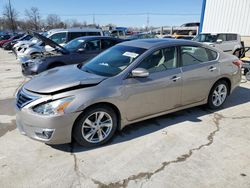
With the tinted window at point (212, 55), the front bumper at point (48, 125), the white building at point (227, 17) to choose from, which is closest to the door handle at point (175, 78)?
the tinted window at point (212, 55)

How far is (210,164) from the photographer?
3.01m

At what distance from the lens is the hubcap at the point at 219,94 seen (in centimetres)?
482

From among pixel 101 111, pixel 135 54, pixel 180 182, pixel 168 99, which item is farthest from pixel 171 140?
pixel 135 54

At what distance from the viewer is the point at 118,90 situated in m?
3.39

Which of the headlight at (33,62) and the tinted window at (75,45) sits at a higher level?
the tinted window at (75,45)

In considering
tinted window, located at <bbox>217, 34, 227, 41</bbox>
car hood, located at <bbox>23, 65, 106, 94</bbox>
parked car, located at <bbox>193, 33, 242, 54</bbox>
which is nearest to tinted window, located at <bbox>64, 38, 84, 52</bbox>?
car hood, located at <bbox>23, 65, 106, 94</bbox>

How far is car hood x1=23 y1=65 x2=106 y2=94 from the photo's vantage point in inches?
124

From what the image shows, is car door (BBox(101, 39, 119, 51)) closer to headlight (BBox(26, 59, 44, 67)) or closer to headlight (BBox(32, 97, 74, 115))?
headlight (BBox(26, 59, 44, 67))

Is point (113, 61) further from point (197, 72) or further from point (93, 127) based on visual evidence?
point (197, 72)

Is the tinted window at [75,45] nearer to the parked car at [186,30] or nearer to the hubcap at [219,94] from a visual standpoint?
the hubcap at [219,94]

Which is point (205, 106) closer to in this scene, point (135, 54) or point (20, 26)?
point (135, 54)

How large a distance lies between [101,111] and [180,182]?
4.71 ft

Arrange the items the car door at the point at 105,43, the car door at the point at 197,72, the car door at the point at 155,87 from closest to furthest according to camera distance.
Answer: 1. the car door at the point at 155,87
2. the car door at the point at 197,72
3. the car door at the point at 105,43

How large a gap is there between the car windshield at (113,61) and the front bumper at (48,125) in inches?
38.6
